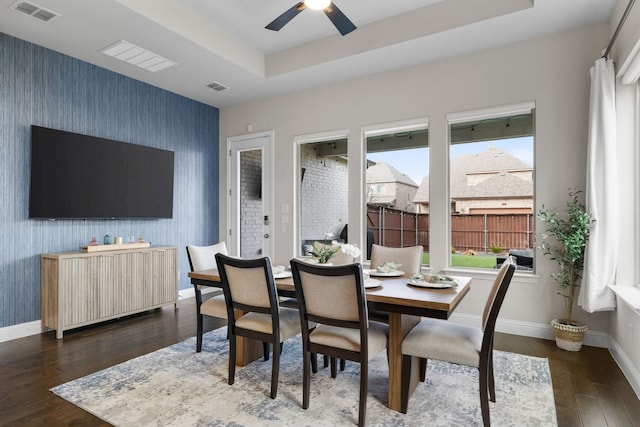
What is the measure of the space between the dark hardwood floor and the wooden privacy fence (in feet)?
3.16

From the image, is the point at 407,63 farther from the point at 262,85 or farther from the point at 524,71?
the point at 262,85

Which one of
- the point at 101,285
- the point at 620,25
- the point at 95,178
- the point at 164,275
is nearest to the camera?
the point at 620,25

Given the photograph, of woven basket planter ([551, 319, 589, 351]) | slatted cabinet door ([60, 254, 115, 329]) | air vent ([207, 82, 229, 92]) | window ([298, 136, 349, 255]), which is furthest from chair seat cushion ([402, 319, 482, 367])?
air vent ([207, 82, 229, 92])

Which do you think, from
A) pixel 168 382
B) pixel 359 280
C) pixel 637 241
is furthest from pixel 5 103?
pixel 637 241

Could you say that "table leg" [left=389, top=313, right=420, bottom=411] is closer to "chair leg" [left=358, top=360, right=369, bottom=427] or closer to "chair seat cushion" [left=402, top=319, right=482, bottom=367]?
"chair seat cushion" [left=402, top=319, right=482, bottom=367]

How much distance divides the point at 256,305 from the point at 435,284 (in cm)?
119

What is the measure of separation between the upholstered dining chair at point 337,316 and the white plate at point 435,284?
1.30 feet

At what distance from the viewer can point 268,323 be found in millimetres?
2516

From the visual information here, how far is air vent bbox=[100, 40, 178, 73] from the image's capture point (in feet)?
12.5

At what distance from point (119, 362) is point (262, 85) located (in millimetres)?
3572

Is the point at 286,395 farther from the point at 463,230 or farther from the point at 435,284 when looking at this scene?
the point at 463,230

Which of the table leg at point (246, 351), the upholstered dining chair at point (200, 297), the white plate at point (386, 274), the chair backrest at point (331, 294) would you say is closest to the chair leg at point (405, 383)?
the chair backrest at point (331, 294)

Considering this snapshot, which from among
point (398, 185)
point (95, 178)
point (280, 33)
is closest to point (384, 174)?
point (398, 185)

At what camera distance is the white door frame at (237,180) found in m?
5.43
